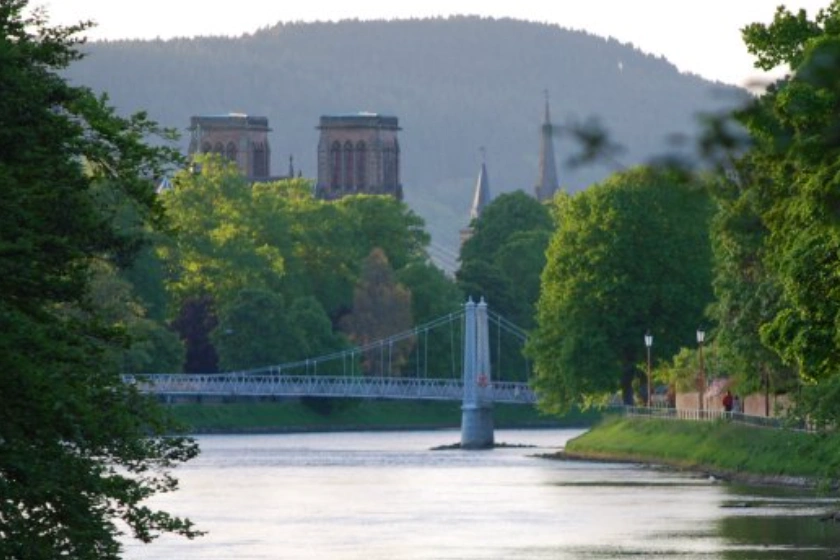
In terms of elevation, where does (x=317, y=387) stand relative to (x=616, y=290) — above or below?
below

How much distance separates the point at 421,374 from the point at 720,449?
67217 mm

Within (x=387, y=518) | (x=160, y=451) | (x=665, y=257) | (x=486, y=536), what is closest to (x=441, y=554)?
(x=486, y=536)

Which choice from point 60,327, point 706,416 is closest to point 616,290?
point 706,416

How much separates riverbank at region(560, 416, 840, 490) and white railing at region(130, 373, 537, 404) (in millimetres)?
23178

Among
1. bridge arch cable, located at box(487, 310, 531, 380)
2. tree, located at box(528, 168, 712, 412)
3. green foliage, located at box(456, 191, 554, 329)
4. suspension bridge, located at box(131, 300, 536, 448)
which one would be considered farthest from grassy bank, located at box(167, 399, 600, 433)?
tree, located at box(528, 168, 712, 412)

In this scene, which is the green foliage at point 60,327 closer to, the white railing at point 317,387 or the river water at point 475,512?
the river water at point 475,512

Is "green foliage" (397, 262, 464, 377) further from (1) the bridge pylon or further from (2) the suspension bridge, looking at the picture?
(1) the bridge pylon

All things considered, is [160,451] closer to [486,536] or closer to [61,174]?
[61,174]

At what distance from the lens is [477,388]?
119938 millimetres

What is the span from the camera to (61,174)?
27.1m

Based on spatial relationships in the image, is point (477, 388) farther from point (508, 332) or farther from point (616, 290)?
point (508, 332)

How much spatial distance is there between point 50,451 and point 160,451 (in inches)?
91.6

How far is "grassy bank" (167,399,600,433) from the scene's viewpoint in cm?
13850

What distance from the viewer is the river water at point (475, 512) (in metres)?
49.6
